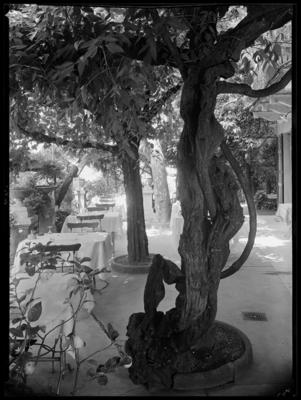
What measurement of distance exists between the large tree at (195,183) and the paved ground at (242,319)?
14.3 inches

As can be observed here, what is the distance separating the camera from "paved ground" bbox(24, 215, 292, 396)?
10.0 feet

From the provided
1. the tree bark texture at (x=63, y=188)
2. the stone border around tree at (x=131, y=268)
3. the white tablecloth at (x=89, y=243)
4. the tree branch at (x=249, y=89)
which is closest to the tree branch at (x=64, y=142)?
the white tablecloth at (x=89, y=243)

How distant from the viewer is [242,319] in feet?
14.8

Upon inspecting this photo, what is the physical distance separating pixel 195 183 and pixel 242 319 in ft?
7.56

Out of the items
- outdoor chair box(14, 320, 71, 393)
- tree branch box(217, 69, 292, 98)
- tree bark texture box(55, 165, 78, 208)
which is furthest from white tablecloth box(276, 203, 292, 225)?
outdoor chair box(14, 320, 71, 393)

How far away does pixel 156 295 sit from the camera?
3289 mm

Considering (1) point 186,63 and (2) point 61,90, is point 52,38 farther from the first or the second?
(1) point 186,63

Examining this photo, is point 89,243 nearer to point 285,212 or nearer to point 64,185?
point 64,185

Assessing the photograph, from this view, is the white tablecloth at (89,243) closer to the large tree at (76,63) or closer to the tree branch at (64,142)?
the tree branch at (64,142)

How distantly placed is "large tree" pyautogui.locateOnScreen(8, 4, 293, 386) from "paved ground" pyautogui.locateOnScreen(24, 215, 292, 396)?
14.3 inches

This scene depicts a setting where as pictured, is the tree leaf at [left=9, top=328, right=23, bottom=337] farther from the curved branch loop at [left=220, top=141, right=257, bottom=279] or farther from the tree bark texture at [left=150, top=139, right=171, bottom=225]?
the tree bark texture at [left=150, top=139, right=171, bottom=225]
